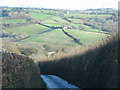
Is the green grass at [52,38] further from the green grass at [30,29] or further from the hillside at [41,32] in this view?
the green grass at [30,29]

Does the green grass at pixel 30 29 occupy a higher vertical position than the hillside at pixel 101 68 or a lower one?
lower

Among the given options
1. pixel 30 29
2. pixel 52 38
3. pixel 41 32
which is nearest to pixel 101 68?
pixel 52 38

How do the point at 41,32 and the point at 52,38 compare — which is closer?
the point at 52,38

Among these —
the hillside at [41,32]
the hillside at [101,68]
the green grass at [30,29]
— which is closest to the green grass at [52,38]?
the hillside at [41,32]

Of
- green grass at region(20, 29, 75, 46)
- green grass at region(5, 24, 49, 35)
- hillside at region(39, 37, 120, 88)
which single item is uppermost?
hillside at region(39, 37, 120, 88)

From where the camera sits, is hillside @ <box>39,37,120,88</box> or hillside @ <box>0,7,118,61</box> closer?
hillside @ <box>39,37,120,88</box>

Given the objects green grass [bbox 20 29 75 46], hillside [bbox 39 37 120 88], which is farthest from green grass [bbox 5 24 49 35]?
hillside [bbox 39 37 120 88]

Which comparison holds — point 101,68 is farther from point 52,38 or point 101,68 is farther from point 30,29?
point 30,29

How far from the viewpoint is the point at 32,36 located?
8719 cm

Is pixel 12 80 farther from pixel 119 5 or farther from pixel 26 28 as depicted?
pixel 26 28

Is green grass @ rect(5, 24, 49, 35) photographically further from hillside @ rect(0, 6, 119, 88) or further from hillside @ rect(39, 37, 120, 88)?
hillside @ rect(39, 37, 120, 88)

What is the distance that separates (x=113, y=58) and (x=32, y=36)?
76659 millimetres

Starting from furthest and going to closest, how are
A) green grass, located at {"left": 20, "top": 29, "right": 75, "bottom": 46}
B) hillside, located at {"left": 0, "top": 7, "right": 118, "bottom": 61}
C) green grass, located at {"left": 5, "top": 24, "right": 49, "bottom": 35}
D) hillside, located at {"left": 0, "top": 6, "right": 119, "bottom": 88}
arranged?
green grass, located at {"left": 5, "top": 24, "right": 49, "bottom": 35} → green grass, located at {"left": 20, "top": 29, "right": 75, "bottom": 46} → hillside, located at {"left": 0, "top": 7, "right": 118, "bottom": 61} → hillside, located at {"left": 0, "top": 6, "right": 119, "bottom": 88}

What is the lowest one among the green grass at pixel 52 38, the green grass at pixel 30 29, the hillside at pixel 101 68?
the green grass at pixel 52 38
